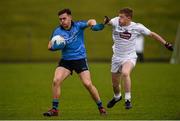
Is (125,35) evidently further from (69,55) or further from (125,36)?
(69,55)

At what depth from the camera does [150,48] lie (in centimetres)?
4547

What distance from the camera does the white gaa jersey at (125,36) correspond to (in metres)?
15.4

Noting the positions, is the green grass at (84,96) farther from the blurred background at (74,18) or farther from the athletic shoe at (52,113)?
the blurred background at (74,18)

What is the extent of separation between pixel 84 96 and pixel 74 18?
1215 inches

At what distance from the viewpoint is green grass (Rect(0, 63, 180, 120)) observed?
14.5m

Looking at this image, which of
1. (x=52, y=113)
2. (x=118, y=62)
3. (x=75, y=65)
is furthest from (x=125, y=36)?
(x=52, y=113)

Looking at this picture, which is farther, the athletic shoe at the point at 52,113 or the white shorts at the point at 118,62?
the white shorts at the point at 118,62

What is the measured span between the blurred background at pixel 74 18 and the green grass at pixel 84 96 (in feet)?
46.8

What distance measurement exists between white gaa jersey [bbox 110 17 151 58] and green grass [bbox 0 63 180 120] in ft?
3.92

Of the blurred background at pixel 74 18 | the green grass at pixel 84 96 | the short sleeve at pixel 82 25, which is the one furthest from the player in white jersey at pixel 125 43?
Answer: the blurred background at pixel 74 18

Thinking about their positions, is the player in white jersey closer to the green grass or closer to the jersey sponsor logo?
the jersey sponsor logo

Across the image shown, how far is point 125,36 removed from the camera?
1546 cm

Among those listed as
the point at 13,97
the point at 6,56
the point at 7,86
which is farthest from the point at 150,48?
the point at 13,97

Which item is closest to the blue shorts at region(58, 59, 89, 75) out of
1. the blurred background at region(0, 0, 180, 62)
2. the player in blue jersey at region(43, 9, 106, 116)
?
the player in blue jersey at region(43, 9, 106, 116)
